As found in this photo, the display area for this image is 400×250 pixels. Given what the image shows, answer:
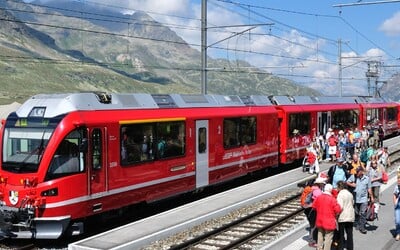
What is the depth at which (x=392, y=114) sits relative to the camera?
156 feet

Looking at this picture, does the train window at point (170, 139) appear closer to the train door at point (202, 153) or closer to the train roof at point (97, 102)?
the train roof at point (97, 102)

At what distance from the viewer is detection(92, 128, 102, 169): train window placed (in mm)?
13083

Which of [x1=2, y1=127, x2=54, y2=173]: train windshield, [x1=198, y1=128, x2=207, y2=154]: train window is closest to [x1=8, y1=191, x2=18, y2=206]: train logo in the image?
[x1=2, y1=127, x2=54, y2=173]: train windshield

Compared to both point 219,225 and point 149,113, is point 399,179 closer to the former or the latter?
point 219,225

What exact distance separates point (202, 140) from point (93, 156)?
5.57 meters


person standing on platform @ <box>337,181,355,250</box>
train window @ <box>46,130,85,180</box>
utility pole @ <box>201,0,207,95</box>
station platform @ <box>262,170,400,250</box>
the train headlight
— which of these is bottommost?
station platform @ <box>262,170,400,250</box>

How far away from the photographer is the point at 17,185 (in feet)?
40.3

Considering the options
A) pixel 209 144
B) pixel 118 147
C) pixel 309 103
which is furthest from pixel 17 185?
pixel 309 103

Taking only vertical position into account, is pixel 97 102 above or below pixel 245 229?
above

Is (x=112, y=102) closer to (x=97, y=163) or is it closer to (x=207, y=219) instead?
(x=97, y=163)

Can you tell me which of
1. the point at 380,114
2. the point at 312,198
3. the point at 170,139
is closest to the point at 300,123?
the point at 170,139

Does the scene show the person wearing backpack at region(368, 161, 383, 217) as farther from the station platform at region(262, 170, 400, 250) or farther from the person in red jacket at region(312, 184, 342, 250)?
the person in red jacket at region(312, 184, 342, 250)

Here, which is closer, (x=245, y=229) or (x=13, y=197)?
(x=13, y=197)

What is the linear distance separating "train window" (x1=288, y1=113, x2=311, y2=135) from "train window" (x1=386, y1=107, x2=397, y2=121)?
20899mm
